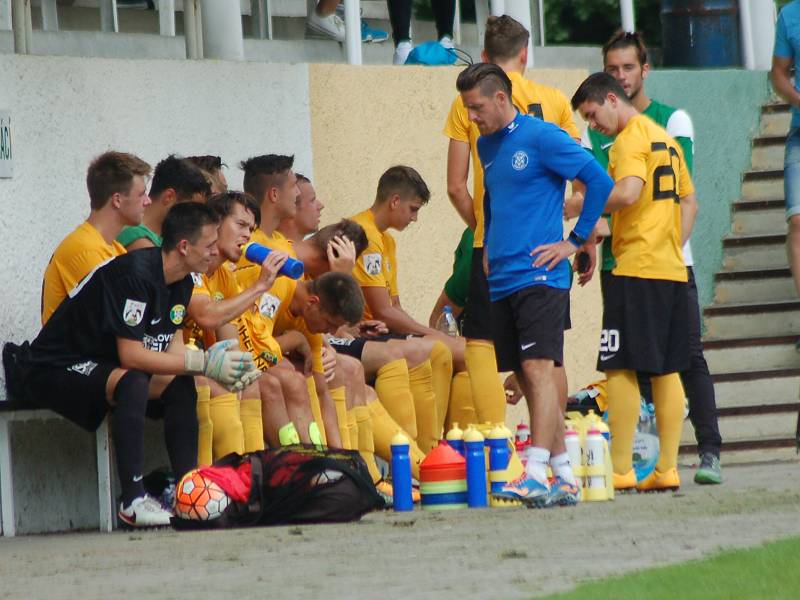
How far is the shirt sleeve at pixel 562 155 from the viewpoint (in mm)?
7961

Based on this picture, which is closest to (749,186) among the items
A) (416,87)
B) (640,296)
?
(416,87)

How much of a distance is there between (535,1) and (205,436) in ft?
20.3

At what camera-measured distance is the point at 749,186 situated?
41.4 ft

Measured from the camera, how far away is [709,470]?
8.87 m

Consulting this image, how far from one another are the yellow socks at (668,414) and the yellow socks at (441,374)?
1.29 m

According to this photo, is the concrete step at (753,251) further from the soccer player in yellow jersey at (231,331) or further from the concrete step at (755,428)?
the soccer player in yellow jersey at (231,331)

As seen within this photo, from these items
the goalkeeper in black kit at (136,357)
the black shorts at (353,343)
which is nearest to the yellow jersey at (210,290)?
the goalkeeper in black kit at (136,357)

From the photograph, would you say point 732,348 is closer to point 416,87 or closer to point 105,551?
point 416,87

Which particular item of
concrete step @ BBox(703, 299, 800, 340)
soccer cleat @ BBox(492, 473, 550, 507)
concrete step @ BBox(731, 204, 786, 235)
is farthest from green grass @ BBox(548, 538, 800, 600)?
concrete step @ BBox(731, 204, 786, 235)

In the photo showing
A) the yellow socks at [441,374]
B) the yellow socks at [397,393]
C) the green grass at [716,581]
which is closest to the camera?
the green grass at [716,581]

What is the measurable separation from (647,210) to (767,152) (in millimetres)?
4232

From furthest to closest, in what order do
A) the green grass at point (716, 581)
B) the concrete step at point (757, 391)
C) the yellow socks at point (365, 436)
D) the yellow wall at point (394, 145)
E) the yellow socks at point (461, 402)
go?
the concrete step at point (757, 391) < the yellow wall at point (394, 145) < the yellow socks at point (461, 402) < the yellow socks at point (365, 436) < the green grass at point (716, 581)

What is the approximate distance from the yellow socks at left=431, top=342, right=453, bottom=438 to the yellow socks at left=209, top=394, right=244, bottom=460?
163 centimetres

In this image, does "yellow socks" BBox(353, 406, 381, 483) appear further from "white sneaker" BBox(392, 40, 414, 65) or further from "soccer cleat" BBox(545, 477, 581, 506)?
"white sneaker" BBox(392, 40, 414, 65)
